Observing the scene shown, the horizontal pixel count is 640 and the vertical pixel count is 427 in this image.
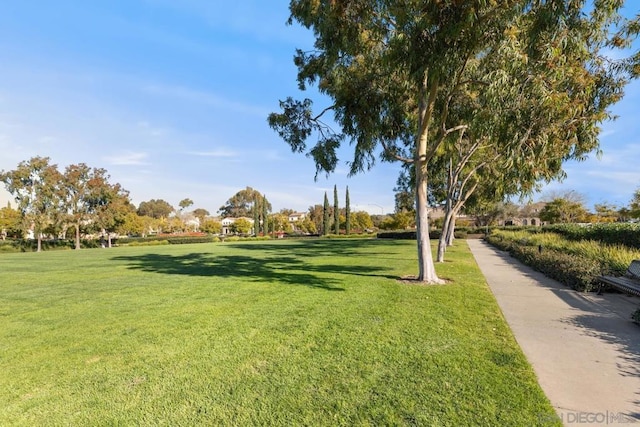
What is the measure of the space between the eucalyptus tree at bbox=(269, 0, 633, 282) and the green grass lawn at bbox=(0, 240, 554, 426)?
3653 millimetres

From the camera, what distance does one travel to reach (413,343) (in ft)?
14.3

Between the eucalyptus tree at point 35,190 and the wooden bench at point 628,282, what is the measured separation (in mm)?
46017

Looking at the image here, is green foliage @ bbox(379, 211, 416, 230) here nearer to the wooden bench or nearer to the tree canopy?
the wooden bench

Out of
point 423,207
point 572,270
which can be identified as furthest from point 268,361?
point 572,270

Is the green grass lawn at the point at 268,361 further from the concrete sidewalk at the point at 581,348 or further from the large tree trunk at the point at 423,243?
the large tree trunk at the point at 423,243

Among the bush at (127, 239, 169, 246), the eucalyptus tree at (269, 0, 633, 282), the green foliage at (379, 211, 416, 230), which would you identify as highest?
the eucalyptus tree at (269, 0, 633, 282)

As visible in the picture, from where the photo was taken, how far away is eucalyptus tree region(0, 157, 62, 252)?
36.3 metres

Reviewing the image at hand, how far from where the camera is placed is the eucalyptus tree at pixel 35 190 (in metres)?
36.3

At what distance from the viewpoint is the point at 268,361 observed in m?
3.87

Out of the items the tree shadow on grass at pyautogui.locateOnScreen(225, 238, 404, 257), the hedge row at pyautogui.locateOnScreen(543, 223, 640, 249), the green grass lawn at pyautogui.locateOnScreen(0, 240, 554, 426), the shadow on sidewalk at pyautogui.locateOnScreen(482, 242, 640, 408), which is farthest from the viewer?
the tree shadow on grass at pyautogui.locateOnScreen(225, 238, 404, 257)

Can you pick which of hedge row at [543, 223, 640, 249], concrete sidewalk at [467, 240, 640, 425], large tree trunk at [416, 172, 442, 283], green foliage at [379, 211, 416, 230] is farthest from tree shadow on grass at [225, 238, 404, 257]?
green foliage at [379, 211, 416, 230]

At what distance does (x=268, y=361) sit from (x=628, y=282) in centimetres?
718

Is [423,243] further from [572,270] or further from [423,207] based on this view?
[572,270]

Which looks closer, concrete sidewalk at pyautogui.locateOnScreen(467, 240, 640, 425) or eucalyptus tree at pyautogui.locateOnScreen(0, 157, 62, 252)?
concrete sidewalk at pyautogui.locateOnScreen(467, 240, 640, 425)
